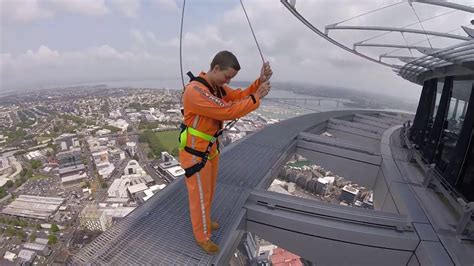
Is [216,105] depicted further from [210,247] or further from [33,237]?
[33,237]

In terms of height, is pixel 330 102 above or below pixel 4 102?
above

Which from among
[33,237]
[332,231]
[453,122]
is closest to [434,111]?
[453,122]

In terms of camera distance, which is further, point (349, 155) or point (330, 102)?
point (330, 102)

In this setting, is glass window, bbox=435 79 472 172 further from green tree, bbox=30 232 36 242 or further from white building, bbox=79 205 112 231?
green tree, bbox=30 232 36 242

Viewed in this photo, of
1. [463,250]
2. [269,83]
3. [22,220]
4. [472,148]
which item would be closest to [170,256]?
[269,83]

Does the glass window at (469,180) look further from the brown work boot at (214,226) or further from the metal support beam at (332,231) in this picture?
the brown work boot at (214,226)

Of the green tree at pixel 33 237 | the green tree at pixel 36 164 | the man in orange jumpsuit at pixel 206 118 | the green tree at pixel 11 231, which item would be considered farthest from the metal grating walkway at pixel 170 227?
the green tree at pixel 36 164

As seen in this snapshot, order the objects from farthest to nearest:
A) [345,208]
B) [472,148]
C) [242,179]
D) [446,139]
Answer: [446,139]
[242,179]
[472,148]
[345,208]

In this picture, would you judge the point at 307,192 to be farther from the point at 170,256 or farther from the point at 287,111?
the point at 170,256
